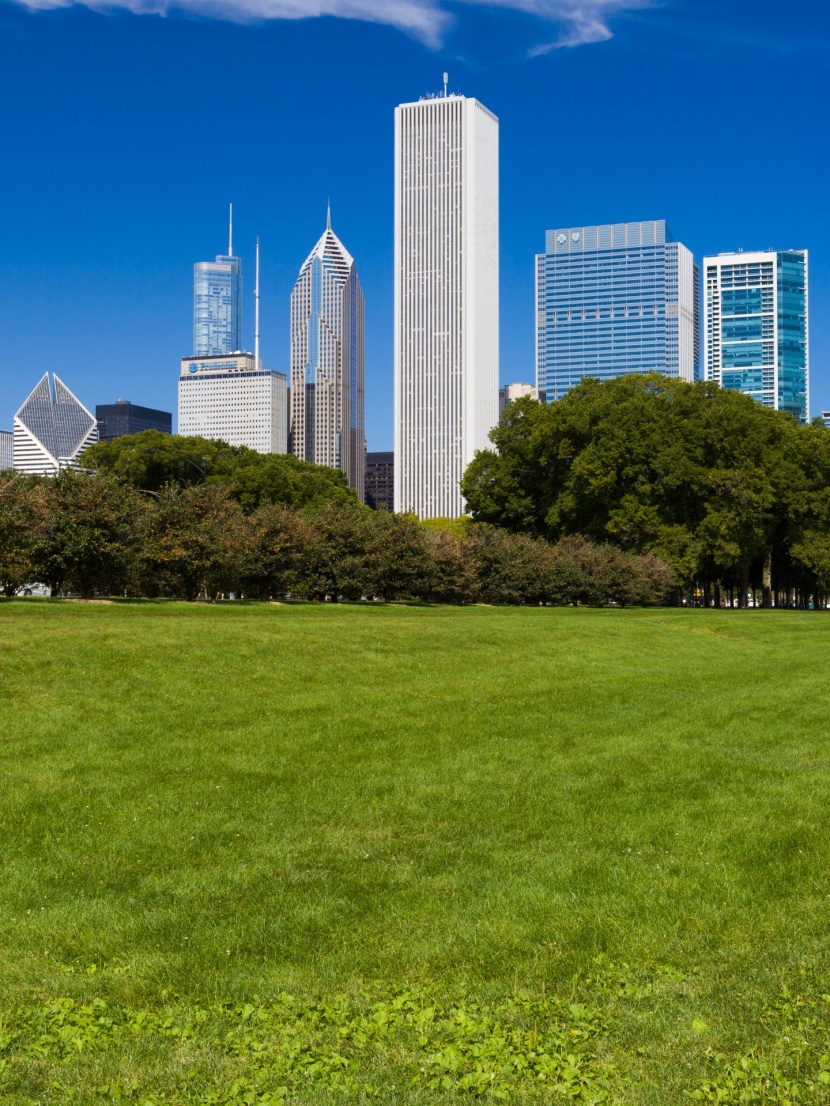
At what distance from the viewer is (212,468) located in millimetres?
80062

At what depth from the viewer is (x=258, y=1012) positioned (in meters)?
5.24

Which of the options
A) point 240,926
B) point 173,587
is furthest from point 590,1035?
point 173,587

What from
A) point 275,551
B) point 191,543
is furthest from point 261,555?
point 191,543

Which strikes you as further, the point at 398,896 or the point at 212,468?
the point at 212,468

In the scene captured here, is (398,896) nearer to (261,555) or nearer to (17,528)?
(17,528)

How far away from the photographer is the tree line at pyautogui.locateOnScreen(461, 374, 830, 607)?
55500 mm

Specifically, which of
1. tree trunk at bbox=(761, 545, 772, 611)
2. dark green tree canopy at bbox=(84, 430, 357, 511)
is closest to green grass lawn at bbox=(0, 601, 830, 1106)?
Result: tree trunk at bbox=(761, 545, 772, 611)

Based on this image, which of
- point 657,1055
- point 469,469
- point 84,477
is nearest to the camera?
point 657,1055

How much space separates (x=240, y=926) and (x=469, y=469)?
190 ft

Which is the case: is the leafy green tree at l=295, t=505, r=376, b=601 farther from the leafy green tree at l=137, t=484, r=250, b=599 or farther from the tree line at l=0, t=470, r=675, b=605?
the leafy green tree at l=137, t=484, r=250, b=599

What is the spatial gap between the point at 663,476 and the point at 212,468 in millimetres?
38506

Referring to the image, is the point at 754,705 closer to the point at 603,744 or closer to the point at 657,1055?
A: the point at 603,744

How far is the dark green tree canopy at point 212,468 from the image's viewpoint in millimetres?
76625

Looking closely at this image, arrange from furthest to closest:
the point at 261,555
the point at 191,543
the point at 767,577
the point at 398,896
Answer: the point at 767,577
the point at 261,555
the point at 191,543
the point at 398,896
